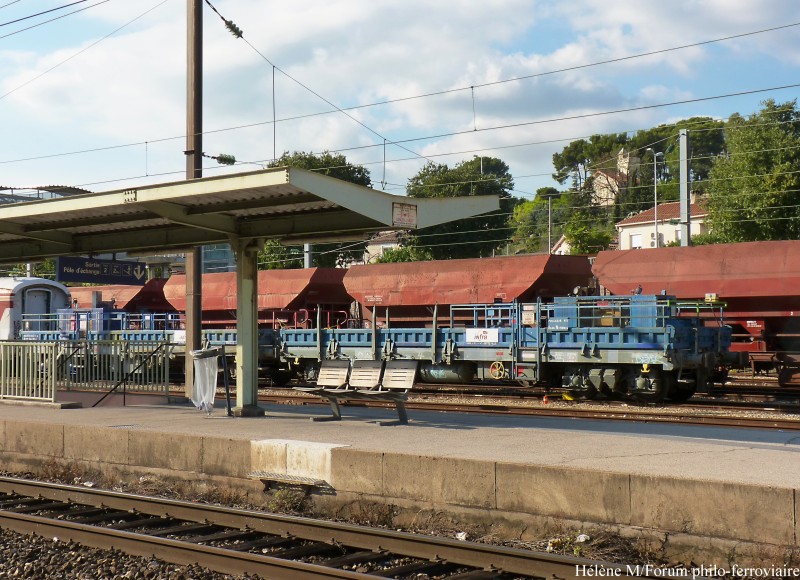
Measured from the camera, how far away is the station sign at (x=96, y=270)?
14.8m

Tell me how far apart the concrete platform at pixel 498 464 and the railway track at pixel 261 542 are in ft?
2.73

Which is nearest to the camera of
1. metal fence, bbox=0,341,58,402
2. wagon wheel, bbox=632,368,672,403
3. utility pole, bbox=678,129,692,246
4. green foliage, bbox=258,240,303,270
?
metal fence, bbox=0,341,58,402

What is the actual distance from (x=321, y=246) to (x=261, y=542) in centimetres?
4337

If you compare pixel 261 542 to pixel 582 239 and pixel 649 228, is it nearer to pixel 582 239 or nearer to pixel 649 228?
pixel 582 239

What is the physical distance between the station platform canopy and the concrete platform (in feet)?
8.72

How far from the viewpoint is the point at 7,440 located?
11516mm

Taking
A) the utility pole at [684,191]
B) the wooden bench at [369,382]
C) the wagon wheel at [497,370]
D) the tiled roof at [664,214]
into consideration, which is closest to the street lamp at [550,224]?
the tiled roof at [664,214]

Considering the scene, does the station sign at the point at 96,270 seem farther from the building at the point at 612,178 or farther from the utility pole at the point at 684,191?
the building at the point at 612,178

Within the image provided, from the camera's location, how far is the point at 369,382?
38.5ft

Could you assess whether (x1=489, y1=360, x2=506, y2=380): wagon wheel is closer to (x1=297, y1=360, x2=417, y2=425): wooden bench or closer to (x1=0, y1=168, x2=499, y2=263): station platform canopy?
(x1=297, y1=360, x2=417, y2=425): wooden bench

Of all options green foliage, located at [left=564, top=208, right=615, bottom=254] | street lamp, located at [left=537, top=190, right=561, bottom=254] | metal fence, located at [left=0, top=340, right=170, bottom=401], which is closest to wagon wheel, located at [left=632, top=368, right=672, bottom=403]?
metal fence, located at [left=0, top=340, right=170, bottom=401]

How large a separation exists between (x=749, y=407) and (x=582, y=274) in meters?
6.93

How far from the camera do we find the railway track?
6355 mm

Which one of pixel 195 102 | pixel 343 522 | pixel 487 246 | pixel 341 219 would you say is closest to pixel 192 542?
pixel 343 522
